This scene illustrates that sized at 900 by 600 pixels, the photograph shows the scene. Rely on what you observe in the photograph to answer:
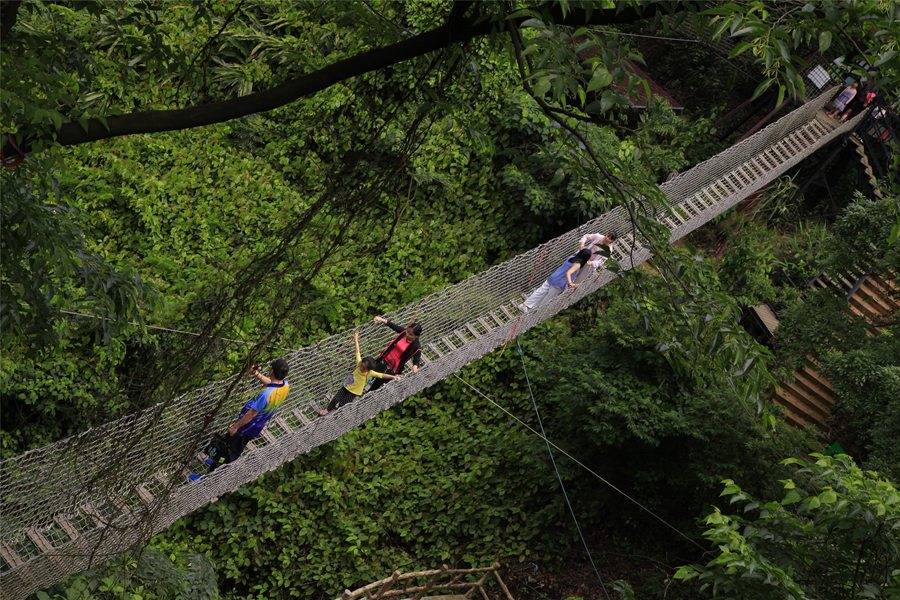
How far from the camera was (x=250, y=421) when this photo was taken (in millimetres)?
6414

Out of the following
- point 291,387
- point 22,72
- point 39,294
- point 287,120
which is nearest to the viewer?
point 22,72

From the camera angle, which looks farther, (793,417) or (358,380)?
(793,417)

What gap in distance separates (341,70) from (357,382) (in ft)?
14.8

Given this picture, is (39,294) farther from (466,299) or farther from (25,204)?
(466,299)

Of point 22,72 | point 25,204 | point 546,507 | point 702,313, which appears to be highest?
point 22,72

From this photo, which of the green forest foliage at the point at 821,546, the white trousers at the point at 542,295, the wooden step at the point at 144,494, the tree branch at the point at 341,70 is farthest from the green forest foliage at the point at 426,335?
the tree branch at the point at 341,70

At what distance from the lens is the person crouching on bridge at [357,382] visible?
6.98m

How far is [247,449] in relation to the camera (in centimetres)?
661

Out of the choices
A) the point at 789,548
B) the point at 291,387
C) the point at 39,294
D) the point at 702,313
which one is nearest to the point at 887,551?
the point at 789,548

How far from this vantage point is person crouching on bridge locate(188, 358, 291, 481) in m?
6.31

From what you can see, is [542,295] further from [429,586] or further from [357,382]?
[429,586]

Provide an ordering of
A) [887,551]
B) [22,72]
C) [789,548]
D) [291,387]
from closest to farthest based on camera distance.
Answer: [22,72], [887,551], [789,548], [291,387]

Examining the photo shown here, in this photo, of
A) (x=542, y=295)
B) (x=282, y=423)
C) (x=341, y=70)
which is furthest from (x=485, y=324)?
(x=341, y=70)

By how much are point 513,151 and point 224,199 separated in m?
2.92
